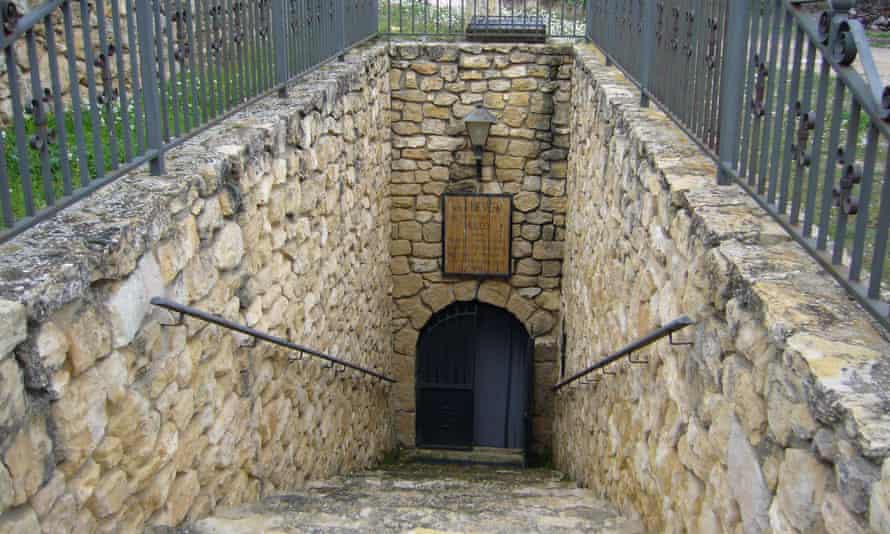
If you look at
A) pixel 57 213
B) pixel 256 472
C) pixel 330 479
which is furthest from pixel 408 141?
pixel 57 213

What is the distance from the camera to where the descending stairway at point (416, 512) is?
10.4 ft

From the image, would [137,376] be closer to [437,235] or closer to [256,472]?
[256,472]

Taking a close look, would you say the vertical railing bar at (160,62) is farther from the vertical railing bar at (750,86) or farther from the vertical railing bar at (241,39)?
the vertical railing bar at (750,86)

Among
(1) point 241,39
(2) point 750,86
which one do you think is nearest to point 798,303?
(2) point 750,86

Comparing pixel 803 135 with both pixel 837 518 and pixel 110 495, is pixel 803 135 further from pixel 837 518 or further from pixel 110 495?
pixel 110 495

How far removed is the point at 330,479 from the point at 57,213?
2967 millimetres

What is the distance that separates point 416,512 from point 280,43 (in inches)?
97.9

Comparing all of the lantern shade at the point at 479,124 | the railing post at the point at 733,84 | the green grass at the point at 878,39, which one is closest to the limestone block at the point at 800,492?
the railing post at the point at 733,84

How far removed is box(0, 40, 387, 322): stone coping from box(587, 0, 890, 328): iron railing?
1.82 meters

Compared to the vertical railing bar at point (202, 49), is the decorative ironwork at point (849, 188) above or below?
below

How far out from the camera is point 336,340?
5449mm

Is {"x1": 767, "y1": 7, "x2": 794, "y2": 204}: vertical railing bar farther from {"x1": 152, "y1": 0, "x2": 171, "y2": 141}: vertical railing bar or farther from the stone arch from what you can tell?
the stone arch

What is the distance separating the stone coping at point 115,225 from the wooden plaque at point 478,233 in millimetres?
3990

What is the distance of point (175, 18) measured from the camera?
10.3ft
